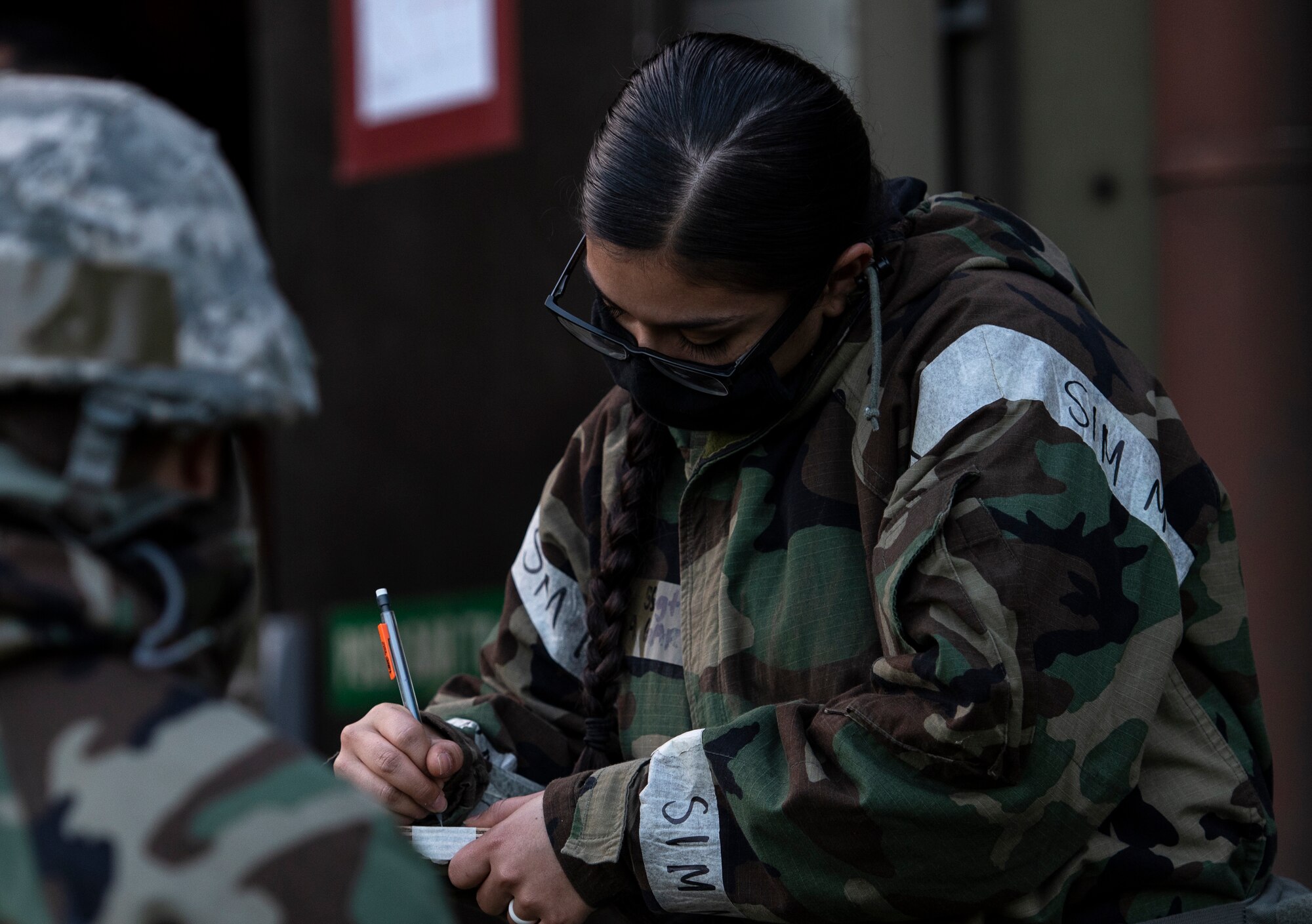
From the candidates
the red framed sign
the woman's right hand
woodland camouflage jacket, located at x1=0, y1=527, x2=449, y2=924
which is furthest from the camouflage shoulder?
the red framed sign

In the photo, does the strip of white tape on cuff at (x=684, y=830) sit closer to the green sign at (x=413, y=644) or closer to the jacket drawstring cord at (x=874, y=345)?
the jacket drawstring cord at (x=874, y=345)

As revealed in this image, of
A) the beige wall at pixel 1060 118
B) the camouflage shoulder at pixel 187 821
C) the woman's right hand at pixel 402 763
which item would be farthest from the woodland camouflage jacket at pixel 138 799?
the beige wall at pixel 1060 118

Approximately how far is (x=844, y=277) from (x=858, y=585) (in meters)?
0.36

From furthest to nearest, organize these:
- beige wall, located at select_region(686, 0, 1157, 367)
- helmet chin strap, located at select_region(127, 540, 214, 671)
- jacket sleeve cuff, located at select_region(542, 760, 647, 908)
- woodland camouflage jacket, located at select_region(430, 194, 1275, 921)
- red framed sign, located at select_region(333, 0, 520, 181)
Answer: red framed sign, located at select_region(333, 0, 520, 181) < beige wall, located at select_region(686, 0, 1157, 367) < jacket sleeve cuff, located at select_region(542, 760, 647, 908) < woodland camouflage jacket, located at select_region(430, 194, 1275, 921) < helmet chin strap, located at select_region(127, 540, 214, 671)

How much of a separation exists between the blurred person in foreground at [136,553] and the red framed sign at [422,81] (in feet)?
10.2

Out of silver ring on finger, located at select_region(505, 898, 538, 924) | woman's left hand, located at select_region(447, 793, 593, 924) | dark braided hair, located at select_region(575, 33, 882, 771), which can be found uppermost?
dark braided hair, located at select_region(575, 33, 882, 771)

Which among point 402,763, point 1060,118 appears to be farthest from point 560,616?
point 1060,118

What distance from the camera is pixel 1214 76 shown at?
3322mm

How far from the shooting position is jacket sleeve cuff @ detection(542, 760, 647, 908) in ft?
5.54

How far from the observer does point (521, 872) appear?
1.72 meters

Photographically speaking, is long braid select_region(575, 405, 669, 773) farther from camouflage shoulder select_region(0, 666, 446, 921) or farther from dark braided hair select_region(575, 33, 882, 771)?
camouflage shoulder select_region(0, 666, 446, 921)

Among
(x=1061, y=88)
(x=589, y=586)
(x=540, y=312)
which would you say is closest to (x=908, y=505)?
(x=589, y=586)

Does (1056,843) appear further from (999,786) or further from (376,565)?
(376,565)

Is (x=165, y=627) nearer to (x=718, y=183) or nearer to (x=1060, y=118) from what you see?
(x=718, y=183)
